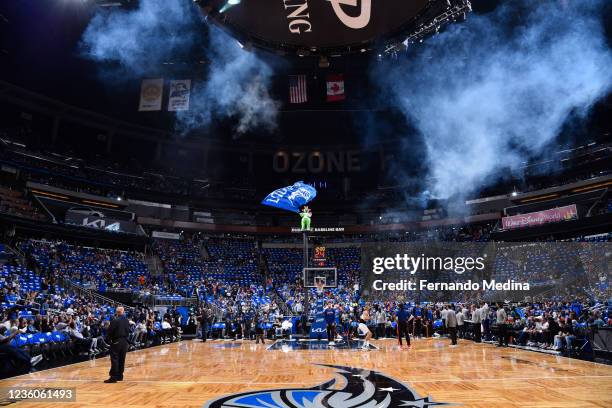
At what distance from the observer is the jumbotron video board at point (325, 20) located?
1239 cm

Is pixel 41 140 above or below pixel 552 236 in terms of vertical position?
above

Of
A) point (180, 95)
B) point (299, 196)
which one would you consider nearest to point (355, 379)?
point (299, 196)

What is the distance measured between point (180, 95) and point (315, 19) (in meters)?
16.6

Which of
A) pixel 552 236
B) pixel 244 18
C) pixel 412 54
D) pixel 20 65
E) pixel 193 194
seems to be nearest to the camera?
pixel 244 18

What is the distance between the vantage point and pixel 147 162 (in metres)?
43.9

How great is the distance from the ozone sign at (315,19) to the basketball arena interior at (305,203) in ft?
0.24

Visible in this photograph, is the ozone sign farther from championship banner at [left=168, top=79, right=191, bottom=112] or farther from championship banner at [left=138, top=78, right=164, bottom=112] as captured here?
championship banner at [left=138, top=78, right=164, bottom=112]

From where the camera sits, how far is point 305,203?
26922mm

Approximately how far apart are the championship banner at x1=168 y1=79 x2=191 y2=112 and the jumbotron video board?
14313 mm

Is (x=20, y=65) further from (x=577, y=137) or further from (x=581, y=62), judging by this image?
(x=577, y=137)

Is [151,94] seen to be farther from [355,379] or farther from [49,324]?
[355,379]

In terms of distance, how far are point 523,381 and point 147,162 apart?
4190 centimetres

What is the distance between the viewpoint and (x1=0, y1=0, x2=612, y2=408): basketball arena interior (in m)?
9.77

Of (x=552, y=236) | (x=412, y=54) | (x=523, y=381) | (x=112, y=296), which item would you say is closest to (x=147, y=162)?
(x=112, y=296)
